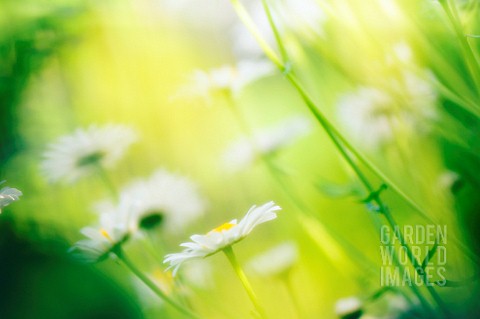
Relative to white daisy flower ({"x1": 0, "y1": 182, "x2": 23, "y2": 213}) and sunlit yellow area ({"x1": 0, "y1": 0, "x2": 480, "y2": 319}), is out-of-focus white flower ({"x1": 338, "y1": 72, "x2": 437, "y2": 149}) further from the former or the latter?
white daisy flower ({"x1": 0, "y1": 182, "x2": 23, "y2": 213})

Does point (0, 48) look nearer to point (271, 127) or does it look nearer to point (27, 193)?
point (27, 193)

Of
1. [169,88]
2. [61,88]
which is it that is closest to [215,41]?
Result: [169,88]

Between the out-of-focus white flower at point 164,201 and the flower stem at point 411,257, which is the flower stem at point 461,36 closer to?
the flower stem at point 411,257

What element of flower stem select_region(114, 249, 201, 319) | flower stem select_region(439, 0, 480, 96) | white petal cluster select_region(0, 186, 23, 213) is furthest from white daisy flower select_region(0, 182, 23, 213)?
flower stem select_region(439, 0, 480, 96)

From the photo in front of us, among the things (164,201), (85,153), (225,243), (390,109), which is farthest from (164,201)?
(390,109)

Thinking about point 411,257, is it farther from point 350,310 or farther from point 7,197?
point 7,197

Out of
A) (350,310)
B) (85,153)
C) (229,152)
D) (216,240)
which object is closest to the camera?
(216,240)

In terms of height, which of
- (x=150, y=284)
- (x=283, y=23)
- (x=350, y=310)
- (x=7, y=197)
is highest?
(x=283, y=23)
